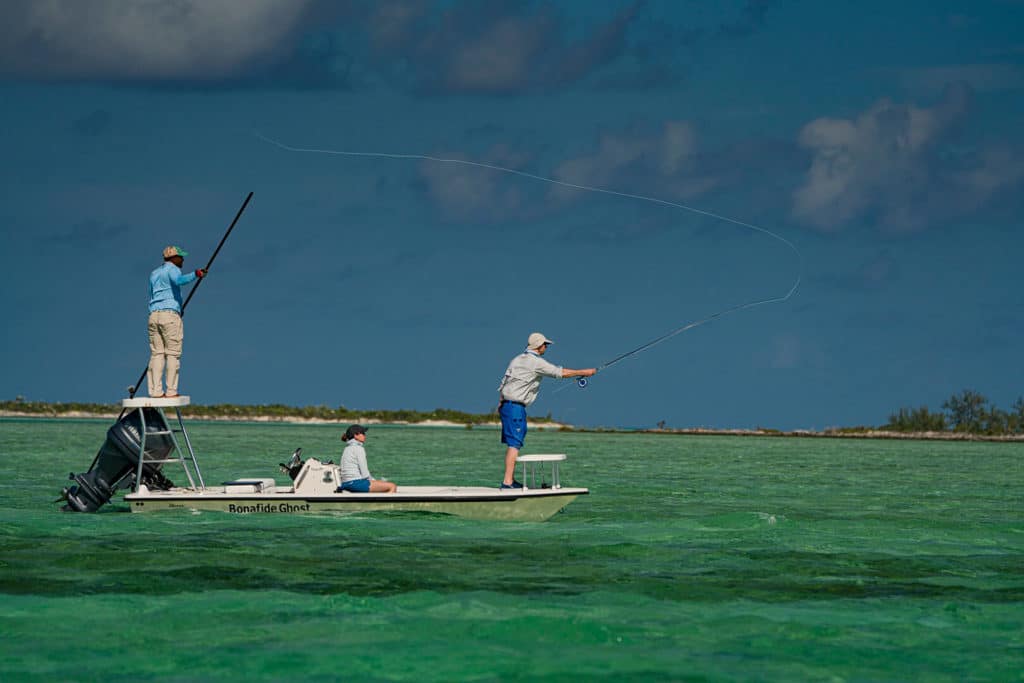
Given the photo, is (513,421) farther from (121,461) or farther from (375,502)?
(121,461)

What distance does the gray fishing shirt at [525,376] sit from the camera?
1666cm

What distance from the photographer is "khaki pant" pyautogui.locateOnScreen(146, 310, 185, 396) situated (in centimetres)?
1617

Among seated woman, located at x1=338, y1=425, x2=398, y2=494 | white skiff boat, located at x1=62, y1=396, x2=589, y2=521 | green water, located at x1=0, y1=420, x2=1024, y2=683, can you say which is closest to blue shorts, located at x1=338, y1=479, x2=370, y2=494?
seated woman, located at x1=338, y1=425, x2=398, y2=494

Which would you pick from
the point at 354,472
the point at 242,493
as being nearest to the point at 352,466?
the point at 354,472

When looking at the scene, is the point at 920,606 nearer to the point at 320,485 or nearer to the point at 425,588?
the point at 425,588

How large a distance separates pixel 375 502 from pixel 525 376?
240 cm

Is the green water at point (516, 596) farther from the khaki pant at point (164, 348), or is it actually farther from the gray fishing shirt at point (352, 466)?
the khaki pant at point (164, 348)

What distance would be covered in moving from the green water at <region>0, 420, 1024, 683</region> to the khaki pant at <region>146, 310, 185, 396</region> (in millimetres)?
1806

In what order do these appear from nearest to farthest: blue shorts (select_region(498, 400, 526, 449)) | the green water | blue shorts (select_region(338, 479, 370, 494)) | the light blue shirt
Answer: the green water
the light blue shirt
blue shorts (select_region(338, 479, 370, 494))
blue shorts (select_region(498, 400, 526, 449))

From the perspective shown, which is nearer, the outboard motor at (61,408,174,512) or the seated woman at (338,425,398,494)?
the seated woman at (338,425,398,494)

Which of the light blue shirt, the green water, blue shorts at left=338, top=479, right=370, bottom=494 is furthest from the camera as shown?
blue shorts at left=338, top=479, right=370, bottom=494

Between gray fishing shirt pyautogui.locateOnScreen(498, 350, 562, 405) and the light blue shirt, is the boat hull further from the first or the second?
the light blue shirt

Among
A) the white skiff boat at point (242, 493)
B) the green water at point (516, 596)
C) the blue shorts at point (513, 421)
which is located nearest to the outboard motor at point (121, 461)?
the white skiff boat at point (242, 493)

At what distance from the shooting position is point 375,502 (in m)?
16.4
